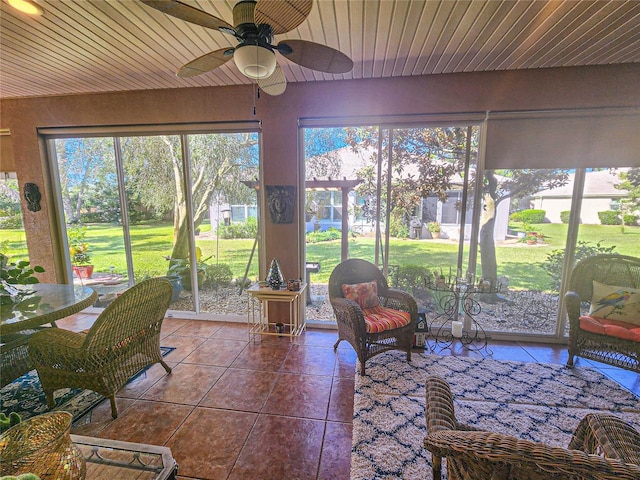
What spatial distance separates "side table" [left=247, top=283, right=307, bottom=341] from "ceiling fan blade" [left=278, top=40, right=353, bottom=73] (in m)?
2.14

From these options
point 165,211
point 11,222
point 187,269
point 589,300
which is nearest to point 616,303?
point 589,300

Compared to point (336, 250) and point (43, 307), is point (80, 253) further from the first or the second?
point (336, 250)

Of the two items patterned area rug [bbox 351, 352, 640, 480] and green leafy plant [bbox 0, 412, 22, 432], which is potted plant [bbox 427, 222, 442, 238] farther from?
green leafy plant [bbox 0, 412, 22, 432]

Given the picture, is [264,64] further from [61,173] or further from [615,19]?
[61,173]

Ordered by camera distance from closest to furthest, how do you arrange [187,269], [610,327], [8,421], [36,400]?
1. [8,421]
2. [36,400]
3. [610,327]
4. [187,269]

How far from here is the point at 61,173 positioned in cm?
383

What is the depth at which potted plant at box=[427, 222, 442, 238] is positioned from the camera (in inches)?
127

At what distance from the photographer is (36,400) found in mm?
2248

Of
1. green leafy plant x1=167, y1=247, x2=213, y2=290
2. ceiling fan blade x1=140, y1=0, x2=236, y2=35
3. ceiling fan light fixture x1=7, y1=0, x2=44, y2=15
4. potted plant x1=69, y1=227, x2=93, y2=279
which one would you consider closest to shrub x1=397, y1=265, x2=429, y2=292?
green leafy plant x1=167, y1=247, x2=213, y2=290

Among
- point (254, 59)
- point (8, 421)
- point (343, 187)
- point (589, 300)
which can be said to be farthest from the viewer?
point (343, 187)

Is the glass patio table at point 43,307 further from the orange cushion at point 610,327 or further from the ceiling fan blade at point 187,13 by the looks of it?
the orange cushion at point 610,327

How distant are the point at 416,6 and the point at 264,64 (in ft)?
3.82

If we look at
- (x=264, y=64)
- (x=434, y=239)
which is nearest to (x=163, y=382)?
(x=264, y=64)

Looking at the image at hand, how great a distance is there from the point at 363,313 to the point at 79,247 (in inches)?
164
